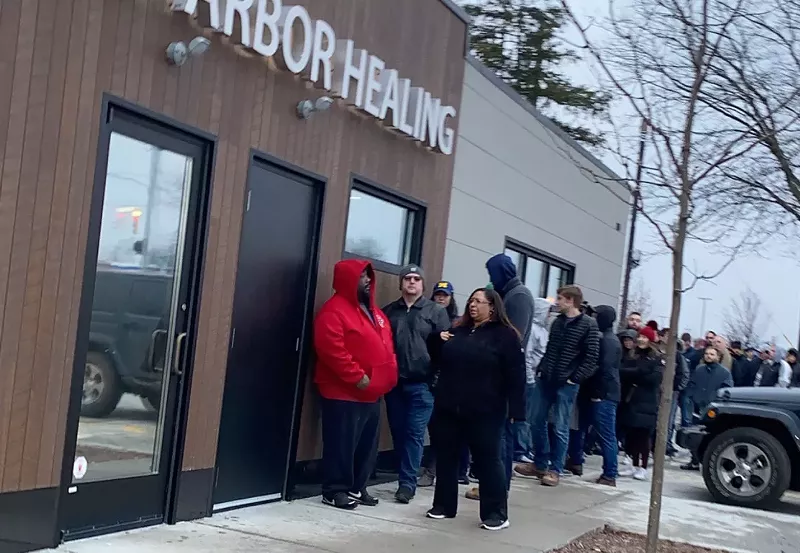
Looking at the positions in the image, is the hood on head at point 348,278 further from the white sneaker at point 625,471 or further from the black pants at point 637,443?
the white sneaker at point 625,471

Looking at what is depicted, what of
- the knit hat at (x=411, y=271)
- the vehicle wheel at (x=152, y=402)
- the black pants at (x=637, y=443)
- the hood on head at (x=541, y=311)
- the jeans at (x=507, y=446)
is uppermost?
the knit hat at (x=411, y=271)

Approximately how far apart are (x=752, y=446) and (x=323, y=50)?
603 cm

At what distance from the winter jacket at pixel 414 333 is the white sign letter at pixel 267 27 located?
2599 mm

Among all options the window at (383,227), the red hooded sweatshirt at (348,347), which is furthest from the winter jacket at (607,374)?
the red hooded sweatshirt at (348,347)

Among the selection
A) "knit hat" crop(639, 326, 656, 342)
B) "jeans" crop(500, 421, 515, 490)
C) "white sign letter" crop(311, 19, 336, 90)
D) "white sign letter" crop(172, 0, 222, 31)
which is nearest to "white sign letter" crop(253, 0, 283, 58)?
"white sign letter" crop(172, 0, 222, 31)

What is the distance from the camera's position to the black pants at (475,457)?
7.27 m

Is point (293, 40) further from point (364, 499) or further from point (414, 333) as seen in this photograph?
point (364, 499)

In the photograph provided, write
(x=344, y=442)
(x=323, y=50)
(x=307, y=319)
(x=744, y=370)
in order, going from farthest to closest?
1. (x=744, y=370)
2. (x=307, y=319)
3. (x=344, y=442)
4. (x=323, y=50)

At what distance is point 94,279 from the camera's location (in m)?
5.55

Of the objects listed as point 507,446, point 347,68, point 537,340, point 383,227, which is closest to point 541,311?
point 537,340

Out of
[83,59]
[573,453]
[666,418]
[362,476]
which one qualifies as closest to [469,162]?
[573,453]

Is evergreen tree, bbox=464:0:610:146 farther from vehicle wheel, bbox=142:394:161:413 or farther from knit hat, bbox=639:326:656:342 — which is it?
vehicle wheel, bbox=142:394:161:413

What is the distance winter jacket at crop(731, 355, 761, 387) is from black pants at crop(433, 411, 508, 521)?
37.4 ft

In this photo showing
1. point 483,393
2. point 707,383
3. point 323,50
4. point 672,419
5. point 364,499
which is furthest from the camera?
point 672,419
